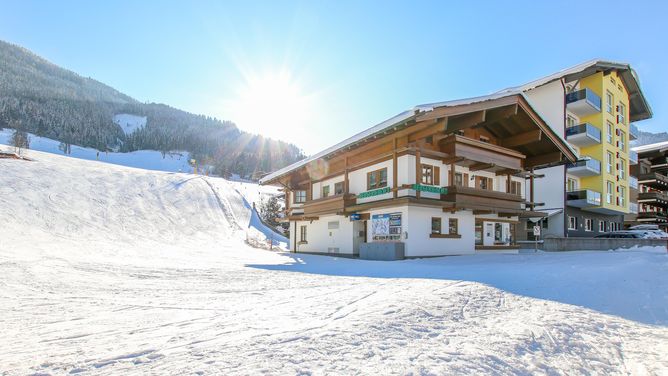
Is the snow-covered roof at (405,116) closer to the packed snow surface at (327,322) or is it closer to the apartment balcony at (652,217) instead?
the packed snow surface at (327,322)

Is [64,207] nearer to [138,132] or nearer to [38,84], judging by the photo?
[138,132]

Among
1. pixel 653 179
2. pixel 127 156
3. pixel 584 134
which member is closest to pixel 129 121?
pixel 127 156

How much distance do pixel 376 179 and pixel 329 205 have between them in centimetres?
396

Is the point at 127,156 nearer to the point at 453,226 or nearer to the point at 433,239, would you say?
the point at 453,226

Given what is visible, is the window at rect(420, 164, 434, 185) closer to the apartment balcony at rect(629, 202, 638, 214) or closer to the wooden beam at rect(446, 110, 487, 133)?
the wooden beam at rect(446, 110, 487, 133)

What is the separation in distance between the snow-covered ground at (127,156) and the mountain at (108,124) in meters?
3.42

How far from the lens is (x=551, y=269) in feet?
36.8

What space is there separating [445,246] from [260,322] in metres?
15.6

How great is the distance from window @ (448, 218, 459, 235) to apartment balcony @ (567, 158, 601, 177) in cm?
1880

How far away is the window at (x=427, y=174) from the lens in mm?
18630

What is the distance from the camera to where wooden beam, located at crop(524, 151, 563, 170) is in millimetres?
23188

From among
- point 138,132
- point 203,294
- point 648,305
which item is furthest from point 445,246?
point 138,132

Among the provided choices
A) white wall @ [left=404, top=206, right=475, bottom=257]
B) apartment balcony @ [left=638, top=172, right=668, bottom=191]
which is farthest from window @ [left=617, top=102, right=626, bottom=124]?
white wall @ [left=404, top=206, right=475, bottom=257]

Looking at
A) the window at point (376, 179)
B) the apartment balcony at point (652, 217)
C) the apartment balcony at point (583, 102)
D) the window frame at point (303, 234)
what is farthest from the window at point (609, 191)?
the window frame at point (303, 234)
